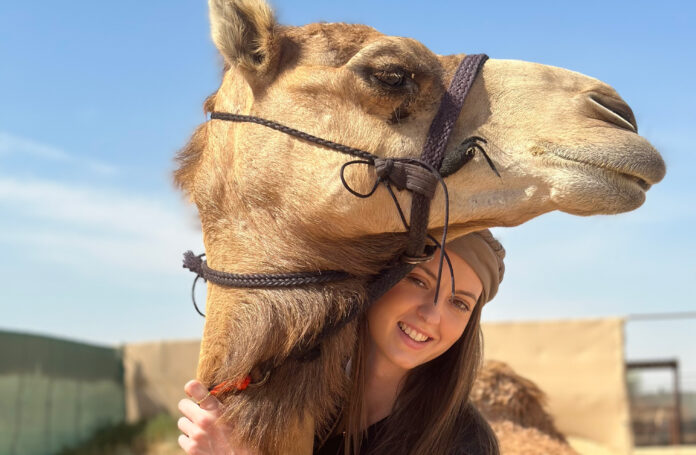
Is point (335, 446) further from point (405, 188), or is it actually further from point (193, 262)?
point (405, 188)

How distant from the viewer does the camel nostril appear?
2.30 metres

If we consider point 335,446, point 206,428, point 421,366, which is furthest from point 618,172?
point 206,428

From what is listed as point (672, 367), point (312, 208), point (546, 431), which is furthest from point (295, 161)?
point (672, 367)

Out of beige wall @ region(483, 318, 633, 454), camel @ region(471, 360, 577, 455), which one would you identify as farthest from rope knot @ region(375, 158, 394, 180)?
beige wall @ region(483, 318, 633, 454)

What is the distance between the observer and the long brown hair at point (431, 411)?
8.75 ft

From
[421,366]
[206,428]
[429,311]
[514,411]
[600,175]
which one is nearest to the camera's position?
[600,175]

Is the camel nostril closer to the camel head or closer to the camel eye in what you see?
the camel head

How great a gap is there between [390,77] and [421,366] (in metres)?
1.18

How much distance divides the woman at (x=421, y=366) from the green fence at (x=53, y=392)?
8.99 meters

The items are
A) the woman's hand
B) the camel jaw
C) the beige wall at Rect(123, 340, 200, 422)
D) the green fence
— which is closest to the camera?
the camel jaw

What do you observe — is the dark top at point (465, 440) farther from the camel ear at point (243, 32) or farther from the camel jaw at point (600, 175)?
the camel ear at point (243, 32)

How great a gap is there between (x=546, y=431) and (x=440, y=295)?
2155 millimetres

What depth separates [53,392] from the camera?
1209 cm

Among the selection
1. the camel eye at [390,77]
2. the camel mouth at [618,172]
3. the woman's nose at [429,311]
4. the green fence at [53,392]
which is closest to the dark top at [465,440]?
the woman's nose at [429,311]
